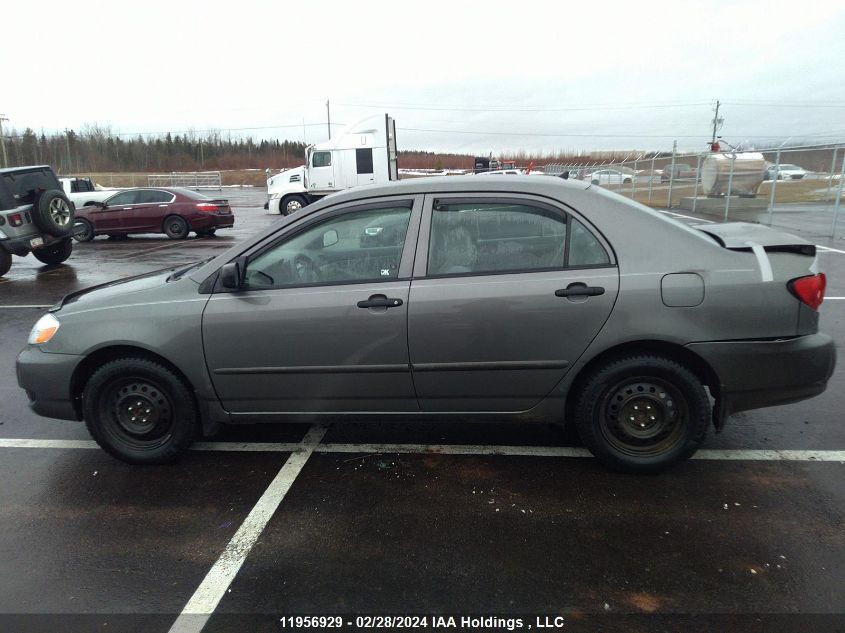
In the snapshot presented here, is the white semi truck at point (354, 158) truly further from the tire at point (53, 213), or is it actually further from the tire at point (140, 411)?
the tire at point (140, 411)

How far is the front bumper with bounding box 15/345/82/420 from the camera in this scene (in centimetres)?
348

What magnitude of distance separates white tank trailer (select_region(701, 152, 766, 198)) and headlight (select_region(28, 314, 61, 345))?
707 inches

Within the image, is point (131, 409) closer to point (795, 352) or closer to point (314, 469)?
point (314, 469)

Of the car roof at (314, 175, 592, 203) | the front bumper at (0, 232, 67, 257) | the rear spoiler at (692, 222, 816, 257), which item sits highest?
the car roof at (314, 175, 592, 203)

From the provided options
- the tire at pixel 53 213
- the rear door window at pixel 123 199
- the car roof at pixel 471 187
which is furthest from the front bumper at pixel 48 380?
the rear door window at pixel 123 199

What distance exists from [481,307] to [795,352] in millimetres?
1721

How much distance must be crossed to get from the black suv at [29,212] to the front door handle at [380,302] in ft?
32.6

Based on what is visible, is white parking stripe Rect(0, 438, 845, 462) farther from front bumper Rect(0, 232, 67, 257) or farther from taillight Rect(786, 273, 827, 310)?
front bumper Rect(0, 232, 67, 257)

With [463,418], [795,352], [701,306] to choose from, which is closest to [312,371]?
[463,418]

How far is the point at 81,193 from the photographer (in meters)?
21.2

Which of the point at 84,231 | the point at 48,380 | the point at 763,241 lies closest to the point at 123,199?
the point at 84,231

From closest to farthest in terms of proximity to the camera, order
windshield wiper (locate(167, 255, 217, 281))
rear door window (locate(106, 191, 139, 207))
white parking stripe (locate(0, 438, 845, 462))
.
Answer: white parking stripe (locate(0, 438, 845, 462))
windshield wiper (locate(167, 255, 217, 281))
rear door window (locate(106, 191, 139, 207))

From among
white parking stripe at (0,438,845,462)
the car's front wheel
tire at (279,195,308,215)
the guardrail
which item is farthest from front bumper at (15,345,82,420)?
the guardrail

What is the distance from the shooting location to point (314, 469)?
11.6 ft
